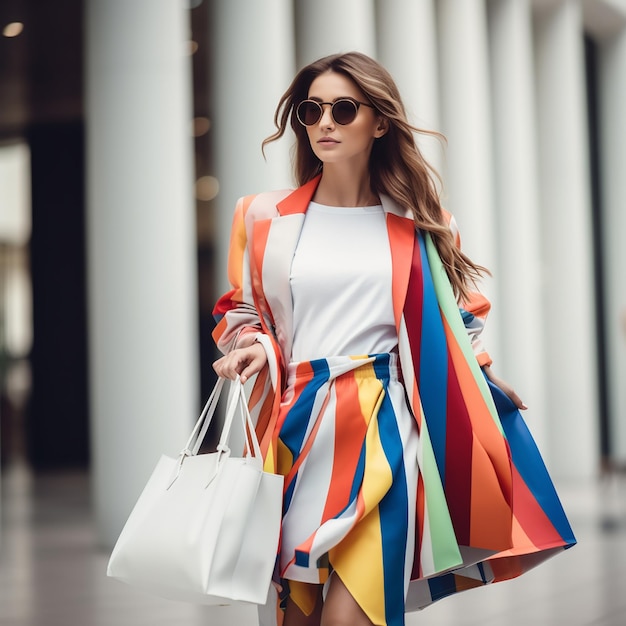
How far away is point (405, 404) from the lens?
3393 mm

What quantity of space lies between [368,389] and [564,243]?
13.2m

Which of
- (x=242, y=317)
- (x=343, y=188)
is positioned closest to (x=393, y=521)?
(x=242, y=317)

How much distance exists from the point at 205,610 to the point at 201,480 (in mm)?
3569

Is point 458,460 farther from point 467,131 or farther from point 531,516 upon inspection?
point 467,131

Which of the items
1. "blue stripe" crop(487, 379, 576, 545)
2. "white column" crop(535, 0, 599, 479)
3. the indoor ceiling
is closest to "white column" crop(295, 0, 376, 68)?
the indoor ceiling

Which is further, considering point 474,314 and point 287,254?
point 474,314

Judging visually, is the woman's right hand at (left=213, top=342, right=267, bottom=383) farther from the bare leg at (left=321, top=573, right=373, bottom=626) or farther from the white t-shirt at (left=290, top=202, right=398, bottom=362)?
the bare leg at (left=321, top=573, right=373, bottom=626)

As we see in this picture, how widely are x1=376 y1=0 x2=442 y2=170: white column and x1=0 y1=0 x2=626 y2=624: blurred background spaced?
0.03 metres

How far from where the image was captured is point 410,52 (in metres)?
12.0

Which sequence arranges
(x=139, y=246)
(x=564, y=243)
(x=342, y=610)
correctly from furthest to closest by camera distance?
1. (x=564, y=243)
2. (x=139, y=246)
3. (x=342, y=610)

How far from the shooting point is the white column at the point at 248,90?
9578mm

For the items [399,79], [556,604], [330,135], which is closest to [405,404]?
[330,135]

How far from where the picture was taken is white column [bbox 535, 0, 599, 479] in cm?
1602

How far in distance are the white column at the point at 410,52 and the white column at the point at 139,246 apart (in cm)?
365
